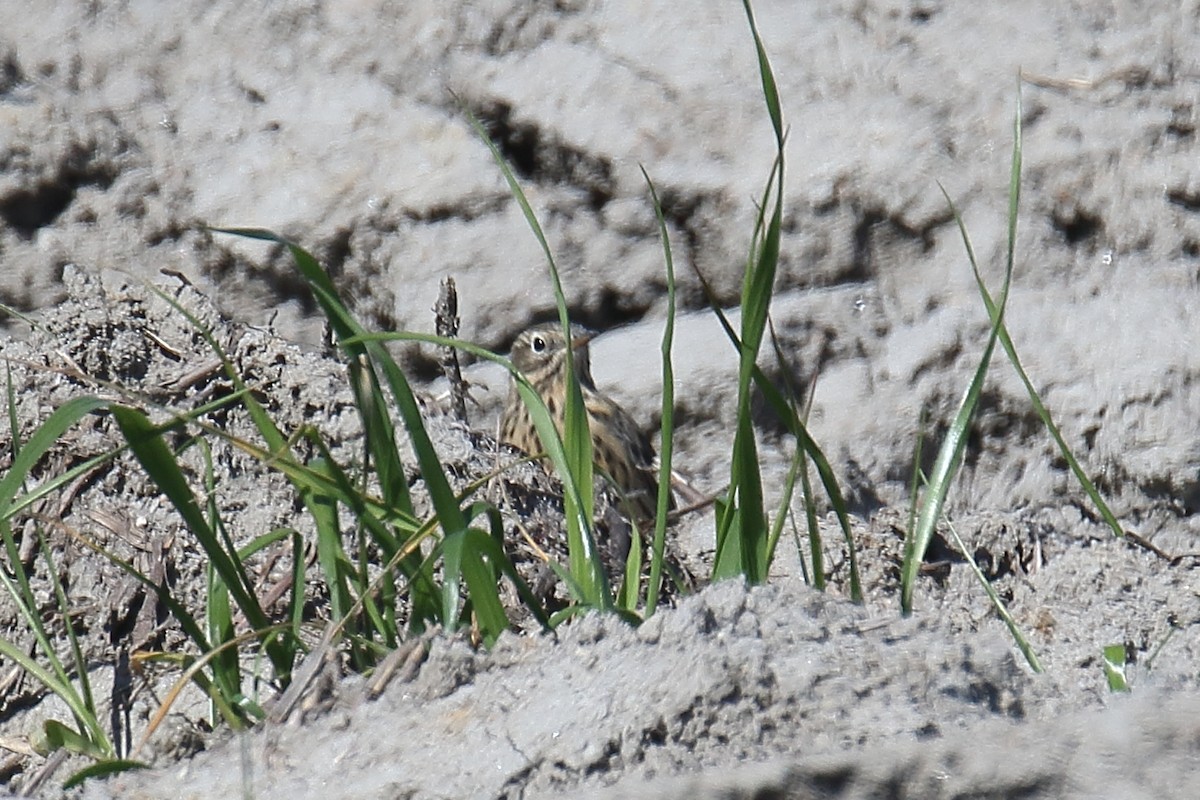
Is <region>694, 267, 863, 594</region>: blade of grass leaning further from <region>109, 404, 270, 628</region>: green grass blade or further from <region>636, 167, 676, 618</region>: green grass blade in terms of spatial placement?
<region>109, 404, 270, 628</region>: green grass blade

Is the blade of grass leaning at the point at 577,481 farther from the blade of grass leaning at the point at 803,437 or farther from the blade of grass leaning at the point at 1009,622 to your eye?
the blade of grass leaning at the point at 1009,622

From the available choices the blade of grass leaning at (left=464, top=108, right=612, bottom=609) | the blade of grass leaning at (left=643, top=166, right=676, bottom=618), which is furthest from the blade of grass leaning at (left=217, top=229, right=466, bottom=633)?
the blade of grass leaning at (left=643, top=166, right=676, bottom=618)

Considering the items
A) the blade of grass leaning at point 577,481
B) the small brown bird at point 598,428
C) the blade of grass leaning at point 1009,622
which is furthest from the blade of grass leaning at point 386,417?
the small brown bird at point 598,428

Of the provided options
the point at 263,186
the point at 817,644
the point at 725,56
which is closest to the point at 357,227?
the point at 263,186

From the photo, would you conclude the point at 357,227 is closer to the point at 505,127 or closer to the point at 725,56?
the point at 505,127

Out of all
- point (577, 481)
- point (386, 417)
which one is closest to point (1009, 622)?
point (577, 481)

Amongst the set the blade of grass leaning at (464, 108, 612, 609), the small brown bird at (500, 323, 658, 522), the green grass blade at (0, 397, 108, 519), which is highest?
the green grass blade at (0, 397, 108, 519)

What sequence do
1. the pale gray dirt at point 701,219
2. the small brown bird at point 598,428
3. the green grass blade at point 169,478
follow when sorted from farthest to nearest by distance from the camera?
the small brown bird at point 598,428
the pale gray dirt at point 701,219
the green grass blade at point 169,478
